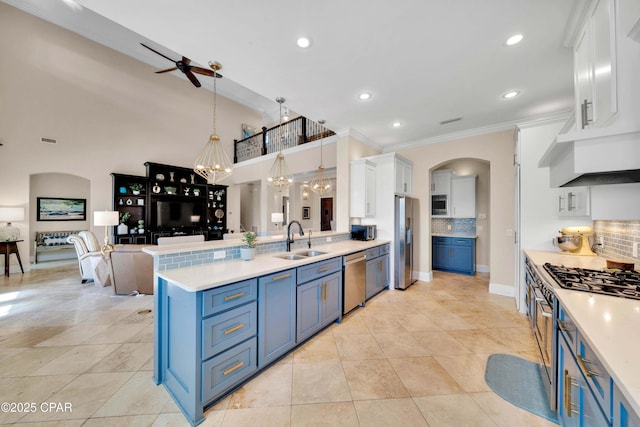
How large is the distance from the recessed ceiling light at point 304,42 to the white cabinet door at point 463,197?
480cm

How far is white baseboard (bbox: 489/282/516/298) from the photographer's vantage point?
3.84m

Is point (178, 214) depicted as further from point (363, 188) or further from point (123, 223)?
point (363, 188)

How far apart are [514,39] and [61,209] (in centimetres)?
1031

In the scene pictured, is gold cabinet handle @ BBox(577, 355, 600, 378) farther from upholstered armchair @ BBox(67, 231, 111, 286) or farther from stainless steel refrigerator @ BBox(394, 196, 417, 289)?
upholstered armchair @ BBox(67, 231, 111, 286)

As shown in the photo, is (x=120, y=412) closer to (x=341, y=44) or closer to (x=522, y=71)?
(x=341, y=44)

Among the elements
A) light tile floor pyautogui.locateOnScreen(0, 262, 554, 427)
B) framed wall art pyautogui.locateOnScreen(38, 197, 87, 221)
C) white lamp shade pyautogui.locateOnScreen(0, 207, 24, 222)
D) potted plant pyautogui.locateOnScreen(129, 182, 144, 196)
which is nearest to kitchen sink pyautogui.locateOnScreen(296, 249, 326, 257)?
light tile floor pyautogui.locateOnScreen(0, 262, 554, 427)

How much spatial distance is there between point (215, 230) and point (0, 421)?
6.96 meters

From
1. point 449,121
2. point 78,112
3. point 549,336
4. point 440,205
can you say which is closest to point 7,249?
point 78,112

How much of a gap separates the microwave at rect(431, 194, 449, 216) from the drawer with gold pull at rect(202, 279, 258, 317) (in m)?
5.19

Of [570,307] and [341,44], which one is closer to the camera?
[570,307]

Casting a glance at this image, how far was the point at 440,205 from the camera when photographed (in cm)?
568

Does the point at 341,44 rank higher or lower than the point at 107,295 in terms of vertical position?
higher

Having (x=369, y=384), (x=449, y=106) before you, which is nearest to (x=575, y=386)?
(x=369, y=384)

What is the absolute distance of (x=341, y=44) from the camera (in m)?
2.15
